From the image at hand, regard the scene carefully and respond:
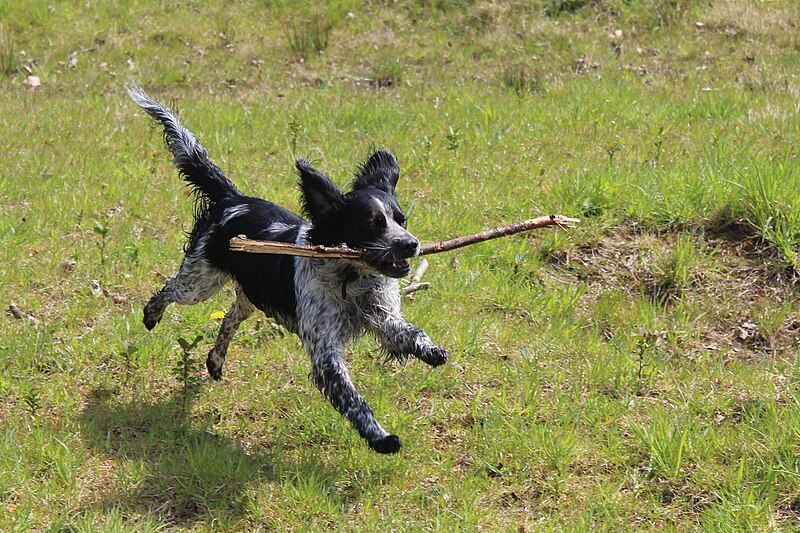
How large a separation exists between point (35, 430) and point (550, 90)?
6848 millimetres

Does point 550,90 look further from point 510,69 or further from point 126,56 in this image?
point 126,56

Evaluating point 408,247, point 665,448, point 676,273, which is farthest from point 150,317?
point 676,273

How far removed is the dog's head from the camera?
479 cm

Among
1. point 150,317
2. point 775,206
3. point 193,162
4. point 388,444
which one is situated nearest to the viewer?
point 388,444

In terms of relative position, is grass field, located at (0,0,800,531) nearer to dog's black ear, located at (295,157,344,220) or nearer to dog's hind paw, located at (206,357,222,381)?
dog's hind paw, located at (206,357,222,381)

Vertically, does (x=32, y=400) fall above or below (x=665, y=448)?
above

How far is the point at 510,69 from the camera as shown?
1147cm

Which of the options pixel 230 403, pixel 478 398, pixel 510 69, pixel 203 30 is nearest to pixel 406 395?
pixel 478 398

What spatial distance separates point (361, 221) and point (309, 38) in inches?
335

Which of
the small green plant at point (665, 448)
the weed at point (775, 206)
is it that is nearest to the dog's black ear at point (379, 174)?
the small green plant at point (665, 448)

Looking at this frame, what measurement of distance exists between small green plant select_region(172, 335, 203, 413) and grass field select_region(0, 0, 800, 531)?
3 centimetres

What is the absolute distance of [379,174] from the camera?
17.6 feet

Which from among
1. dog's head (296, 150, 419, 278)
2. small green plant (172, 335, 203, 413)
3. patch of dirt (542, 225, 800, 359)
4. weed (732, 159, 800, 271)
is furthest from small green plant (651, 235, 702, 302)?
small green plant (172, 335, 203, 413)

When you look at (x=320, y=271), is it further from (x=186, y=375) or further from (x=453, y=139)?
(x=453, y=139)
